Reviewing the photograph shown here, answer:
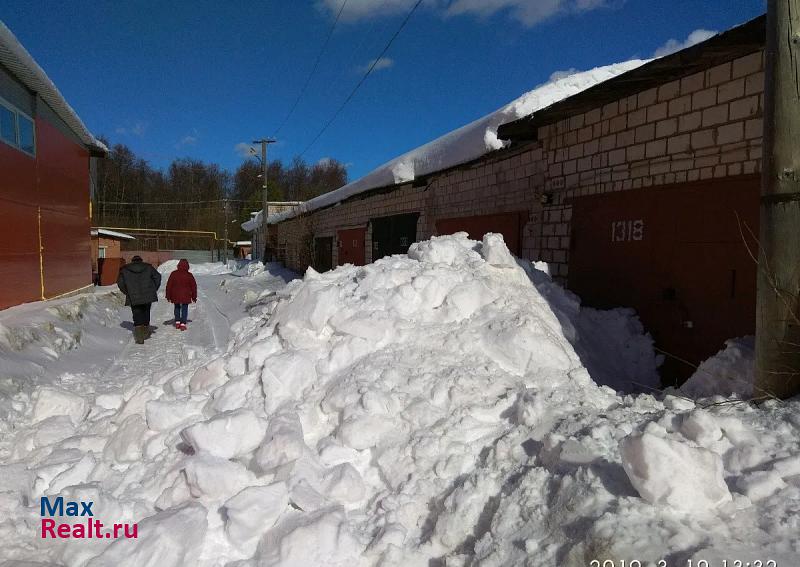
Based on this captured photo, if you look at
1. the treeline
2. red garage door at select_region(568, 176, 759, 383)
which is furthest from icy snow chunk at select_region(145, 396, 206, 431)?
the treeline

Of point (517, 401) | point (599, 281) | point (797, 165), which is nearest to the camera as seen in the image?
→ point (797, 165)

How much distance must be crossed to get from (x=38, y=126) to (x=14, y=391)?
7.04 meters

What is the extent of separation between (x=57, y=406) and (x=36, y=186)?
676 cm

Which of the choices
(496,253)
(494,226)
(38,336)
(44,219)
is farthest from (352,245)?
(496,253)

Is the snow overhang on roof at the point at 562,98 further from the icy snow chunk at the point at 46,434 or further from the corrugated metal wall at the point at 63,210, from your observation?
the corrugated metal wall at the point at 63,210

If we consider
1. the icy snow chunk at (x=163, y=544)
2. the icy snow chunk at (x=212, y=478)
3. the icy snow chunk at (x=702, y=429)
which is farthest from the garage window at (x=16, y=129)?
the icy snow chunk at (x=702, y=429)

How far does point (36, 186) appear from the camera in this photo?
29.3 ft

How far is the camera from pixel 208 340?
860cm

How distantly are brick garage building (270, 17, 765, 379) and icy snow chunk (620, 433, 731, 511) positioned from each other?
2.73 metres

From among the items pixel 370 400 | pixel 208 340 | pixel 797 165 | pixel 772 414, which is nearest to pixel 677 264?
pixel 797 165

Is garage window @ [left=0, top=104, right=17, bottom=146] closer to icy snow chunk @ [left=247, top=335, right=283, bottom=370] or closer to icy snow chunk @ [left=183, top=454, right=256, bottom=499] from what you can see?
icy snow chunk @ [left=247, top=335, right=283, bottom=370]

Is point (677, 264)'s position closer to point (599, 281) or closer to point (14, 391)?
point (599, 281)

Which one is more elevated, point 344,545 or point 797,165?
point 797,165

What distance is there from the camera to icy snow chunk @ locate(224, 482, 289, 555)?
2564 millimetres
